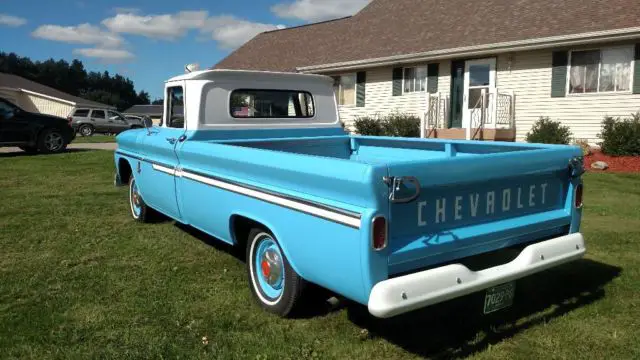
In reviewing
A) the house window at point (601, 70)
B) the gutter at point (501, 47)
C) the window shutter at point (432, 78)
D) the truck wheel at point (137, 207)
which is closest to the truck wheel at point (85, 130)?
the gutter at point (501, 47)

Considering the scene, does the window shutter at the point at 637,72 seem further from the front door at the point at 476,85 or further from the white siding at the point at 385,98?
the white siding at the point at 385,98

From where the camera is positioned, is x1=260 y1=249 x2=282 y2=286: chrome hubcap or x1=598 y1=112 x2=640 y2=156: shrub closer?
x1=260 y1=249 x2=282 y2=286: chrome hubcap

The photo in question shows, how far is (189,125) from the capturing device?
192 inches

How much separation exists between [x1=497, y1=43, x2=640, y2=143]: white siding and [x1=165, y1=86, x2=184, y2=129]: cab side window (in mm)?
10908

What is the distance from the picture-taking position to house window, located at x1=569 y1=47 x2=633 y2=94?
482 inches

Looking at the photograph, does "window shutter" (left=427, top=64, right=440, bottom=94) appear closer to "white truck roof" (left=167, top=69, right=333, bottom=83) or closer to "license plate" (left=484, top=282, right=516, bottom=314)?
"white truck roof" (left=167, top=69, right=333, bottom=83)

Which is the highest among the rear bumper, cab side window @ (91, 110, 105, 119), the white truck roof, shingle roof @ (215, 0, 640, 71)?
shingle roof @ (215, 0, 640, 71)

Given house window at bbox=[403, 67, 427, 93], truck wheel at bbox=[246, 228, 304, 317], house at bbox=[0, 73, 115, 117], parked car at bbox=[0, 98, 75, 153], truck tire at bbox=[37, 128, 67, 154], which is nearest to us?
truck wheel at bbox=[246, 228, 304, 317]

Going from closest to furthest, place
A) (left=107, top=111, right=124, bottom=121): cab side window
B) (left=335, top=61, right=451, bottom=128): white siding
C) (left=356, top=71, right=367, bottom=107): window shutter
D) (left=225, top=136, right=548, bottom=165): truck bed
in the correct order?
(left=225, top=136, right=548, bottom=165): truck bed
(left=335, top=61, right=451, bottom=128): white siding
(left=356, top=71, right=367, bottom=107): window shutter
(left=107, top=111, right=124, bottom=121): cab side window

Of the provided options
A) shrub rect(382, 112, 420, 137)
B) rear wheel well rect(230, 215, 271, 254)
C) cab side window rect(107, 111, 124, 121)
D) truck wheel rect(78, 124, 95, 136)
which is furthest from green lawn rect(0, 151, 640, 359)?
cab side window rect(107, 111, 124, 121)

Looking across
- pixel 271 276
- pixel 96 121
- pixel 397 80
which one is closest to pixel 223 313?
pixel 271 276

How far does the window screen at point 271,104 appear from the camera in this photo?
511 centimetres

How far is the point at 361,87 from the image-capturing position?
728 inches

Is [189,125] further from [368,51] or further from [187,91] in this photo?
[368,51]
